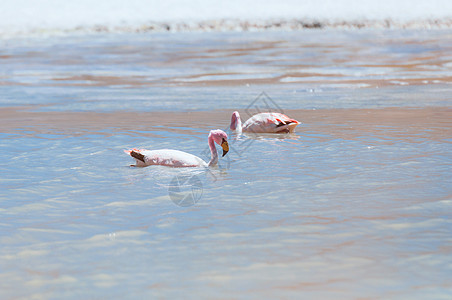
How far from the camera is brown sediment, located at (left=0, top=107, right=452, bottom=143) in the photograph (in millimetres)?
9305

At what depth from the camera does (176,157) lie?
22.9ft

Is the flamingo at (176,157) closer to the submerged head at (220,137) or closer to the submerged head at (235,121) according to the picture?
the submerged head at (220,137)

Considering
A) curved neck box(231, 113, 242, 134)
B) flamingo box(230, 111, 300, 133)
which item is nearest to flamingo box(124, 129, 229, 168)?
flamingo box(230, 111, 300, 133)

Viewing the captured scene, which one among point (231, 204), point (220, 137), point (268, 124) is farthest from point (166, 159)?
point (268, 124)

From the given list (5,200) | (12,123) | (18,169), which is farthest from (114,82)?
(5,200)

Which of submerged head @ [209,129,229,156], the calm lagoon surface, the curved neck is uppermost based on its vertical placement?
submerged head @ [209,129,229,156]

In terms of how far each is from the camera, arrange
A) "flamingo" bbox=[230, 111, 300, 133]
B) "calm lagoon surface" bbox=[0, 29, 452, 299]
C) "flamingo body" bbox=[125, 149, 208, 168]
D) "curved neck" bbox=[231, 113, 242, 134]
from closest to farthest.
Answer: "calm lagoon surface" bbox=[0, 29, 452, 299], "flamingo body" bbox=[125, 149, 208, 168], "flamingo" bbox=[230, 111, 300, 133], "curved neck" bbox=[231, 113, 242, 134]

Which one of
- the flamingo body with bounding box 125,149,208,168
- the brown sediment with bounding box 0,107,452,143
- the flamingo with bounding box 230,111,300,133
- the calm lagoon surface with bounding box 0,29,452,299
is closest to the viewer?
the calm lagoon surface with bounding box 0,29,452,299

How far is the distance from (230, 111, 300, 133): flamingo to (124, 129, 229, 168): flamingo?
8.36 feet

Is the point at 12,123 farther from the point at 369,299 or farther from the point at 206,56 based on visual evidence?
the point at 206,56

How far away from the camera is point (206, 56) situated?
95.8 ft

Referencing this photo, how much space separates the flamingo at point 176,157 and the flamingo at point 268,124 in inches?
100

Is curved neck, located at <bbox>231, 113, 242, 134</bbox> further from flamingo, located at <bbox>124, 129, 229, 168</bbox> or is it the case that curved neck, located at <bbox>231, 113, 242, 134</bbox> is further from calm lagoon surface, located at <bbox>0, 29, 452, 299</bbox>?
flamingo, located at <bbox>124, 129, 229, 168</bbox>

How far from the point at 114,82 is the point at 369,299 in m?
17.3
